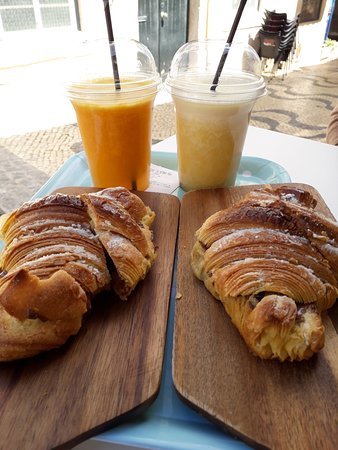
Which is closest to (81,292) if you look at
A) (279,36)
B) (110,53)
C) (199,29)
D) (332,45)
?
(110,53)

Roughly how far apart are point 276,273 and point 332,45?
1039 centimetres

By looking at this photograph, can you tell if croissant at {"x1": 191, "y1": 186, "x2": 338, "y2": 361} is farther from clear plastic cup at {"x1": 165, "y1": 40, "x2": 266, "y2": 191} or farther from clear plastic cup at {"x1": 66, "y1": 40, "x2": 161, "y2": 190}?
clear plastic cup at {"x1": 66, "y1": 40, "x2": 161, "y2": 190}

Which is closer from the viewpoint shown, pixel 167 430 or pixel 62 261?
pixel 167 430

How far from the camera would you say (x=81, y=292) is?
0.74 metres

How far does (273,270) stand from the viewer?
0.76 meters

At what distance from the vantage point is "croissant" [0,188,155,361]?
70 centimetres

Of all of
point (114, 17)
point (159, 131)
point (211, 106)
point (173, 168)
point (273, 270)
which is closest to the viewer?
point (273, 270)

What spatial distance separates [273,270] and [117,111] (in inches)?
27.0

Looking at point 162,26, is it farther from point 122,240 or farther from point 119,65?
point 122,240

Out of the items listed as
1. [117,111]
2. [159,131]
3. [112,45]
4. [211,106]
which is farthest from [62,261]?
[159,131]

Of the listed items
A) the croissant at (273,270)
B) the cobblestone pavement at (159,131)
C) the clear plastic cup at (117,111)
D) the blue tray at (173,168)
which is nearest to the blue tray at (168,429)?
the croissant at (273,270)

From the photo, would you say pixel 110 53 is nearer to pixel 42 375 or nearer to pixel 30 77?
pixel 42 375

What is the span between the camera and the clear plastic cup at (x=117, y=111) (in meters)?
1.13

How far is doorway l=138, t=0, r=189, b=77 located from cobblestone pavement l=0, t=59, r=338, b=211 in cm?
136
